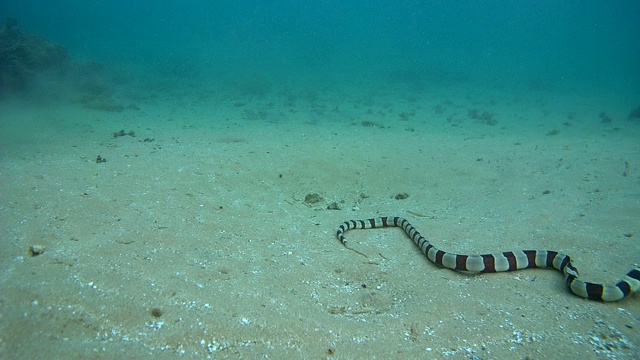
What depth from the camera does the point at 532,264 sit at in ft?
14.3

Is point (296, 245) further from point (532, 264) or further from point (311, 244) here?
point (532, 264)

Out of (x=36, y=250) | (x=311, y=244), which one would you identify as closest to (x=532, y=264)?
(x=311, y=244)

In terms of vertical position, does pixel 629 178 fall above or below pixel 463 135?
below

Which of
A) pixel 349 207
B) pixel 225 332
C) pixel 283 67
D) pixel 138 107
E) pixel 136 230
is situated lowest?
pixel 225 332

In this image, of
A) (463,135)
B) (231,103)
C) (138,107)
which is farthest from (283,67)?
(463,135)

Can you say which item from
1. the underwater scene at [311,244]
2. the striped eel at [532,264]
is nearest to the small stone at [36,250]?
the underwater scene at [311,244]

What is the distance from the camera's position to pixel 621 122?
16.6 meters

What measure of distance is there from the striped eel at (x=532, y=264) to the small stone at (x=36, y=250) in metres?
3.48

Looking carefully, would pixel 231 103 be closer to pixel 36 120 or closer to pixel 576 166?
→ pixel 36 120

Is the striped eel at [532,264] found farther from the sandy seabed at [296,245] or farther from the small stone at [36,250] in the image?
the small stone at [36,250]

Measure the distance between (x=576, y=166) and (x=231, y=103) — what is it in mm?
17014

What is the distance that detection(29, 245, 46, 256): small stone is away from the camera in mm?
3459

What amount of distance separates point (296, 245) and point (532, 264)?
9.92 feet

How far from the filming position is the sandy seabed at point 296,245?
2.85 meters
